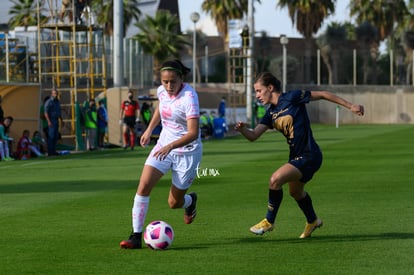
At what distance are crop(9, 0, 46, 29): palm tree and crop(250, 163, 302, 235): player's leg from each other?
2522 inches

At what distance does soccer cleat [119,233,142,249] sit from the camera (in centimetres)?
1092

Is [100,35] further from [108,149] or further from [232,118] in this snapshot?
[232,118]

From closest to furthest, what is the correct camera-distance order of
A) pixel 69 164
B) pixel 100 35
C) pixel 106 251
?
pixel 106 251
pixel 69 164
pixel 100 35

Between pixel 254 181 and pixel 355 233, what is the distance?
8664mm

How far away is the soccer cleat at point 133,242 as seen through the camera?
10.9 meters

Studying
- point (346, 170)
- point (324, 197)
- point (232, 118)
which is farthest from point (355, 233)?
point (232, 118)

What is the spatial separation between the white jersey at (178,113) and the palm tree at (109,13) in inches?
2616

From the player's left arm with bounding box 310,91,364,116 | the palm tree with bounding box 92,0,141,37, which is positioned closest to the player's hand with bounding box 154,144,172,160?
the player's left arm with bounding box 310,91,364,116

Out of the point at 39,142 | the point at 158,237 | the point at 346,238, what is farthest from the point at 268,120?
the point at 39,142

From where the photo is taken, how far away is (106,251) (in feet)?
35.5

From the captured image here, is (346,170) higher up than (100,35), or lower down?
lower down

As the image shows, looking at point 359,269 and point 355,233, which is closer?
point 359,269

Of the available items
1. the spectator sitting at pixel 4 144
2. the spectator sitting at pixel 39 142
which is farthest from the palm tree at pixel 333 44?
the spectator sitting at pixel 4 144

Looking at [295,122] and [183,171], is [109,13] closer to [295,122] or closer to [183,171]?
[295,122]
